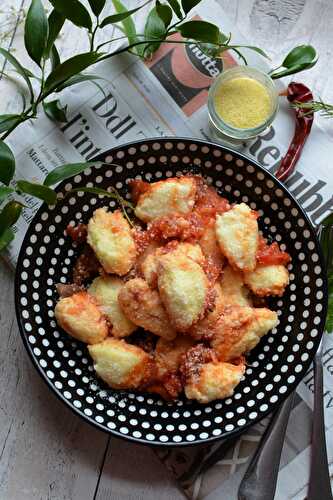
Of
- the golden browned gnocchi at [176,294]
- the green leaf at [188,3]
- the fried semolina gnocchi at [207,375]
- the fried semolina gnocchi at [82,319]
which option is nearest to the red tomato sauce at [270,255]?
the golden browned gnocchi at [176,294]

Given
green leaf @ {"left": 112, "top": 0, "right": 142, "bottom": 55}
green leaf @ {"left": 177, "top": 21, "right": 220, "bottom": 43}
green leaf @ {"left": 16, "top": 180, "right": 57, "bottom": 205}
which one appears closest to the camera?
green leaf @ {"left": 16, "top": 180, "right": 57, "bottom": 205}

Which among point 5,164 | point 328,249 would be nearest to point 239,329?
point 328,249

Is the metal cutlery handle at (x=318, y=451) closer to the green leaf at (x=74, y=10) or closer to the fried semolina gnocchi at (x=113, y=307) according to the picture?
the fried semolina gnocchi at (x=113, y=307)

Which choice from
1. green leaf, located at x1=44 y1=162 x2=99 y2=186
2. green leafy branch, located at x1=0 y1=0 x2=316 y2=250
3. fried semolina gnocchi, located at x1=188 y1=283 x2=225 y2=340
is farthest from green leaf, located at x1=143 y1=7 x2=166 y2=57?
fried semolina gnocchi, located at x1=188 y1=283 x2=225 y2=340

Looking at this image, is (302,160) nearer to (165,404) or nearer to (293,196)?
(293,196)

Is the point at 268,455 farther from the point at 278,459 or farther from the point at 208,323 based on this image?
the point at 208,323

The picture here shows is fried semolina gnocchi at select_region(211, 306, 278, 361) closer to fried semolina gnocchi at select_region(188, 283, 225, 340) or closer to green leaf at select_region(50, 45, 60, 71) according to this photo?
fried semolina gnocchi at select_region(188, 283, 225, 340)
